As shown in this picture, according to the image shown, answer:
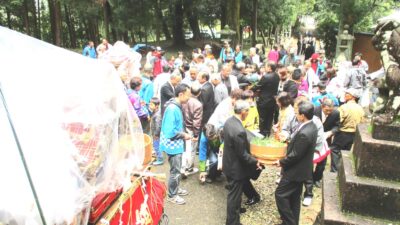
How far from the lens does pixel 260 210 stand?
5.74 metres

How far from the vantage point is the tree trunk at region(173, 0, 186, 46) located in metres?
23.9

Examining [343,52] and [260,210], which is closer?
[260,210]

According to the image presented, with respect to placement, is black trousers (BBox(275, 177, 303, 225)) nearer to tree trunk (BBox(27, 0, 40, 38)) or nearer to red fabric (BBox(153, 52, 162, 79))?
red fabric (BBox(153, 52, 162, 79))

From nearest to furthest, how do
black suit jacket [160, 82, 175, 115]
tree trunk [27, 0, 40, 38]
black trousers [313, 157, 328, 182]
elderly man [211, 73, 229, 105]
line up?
black trousers [313, 157, 328, 182] < black suit jacket [160, 82, 175, 115] < elderly man [211, 73, 229, 105] < tree trunk [27, 0, 40, 38]

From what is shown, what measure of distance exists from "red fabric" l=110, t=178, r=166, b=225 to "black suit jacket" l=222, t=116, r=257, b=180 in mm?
1042

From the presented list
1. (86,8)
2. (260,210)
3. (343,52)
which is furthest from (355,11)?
(86,8)

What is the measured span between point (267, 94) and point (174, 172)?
3519 millimetres

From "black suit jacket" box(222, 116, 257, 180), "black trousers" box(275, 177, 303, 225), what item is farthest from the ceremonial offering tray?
"black trousers" box(275, 177, 303, 225)

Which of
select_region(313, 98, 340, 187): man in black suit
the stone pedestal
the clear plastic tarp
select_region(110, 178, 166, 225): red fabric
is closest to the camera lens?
the clear plastic tarp

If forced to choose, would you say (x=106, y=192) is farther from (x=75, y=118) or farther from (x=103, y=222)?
(x=75, y=118)

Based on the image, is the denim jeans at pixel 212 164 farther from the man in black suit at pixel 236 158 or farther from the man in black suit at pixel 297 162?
the man in black suit at pixel 297 162

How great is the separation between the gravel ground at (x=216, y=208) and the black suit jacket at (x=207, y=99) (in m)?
1.46

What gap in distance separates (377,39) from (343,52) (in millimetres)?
14527

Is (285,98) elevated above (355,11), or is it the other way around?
(355,11)
